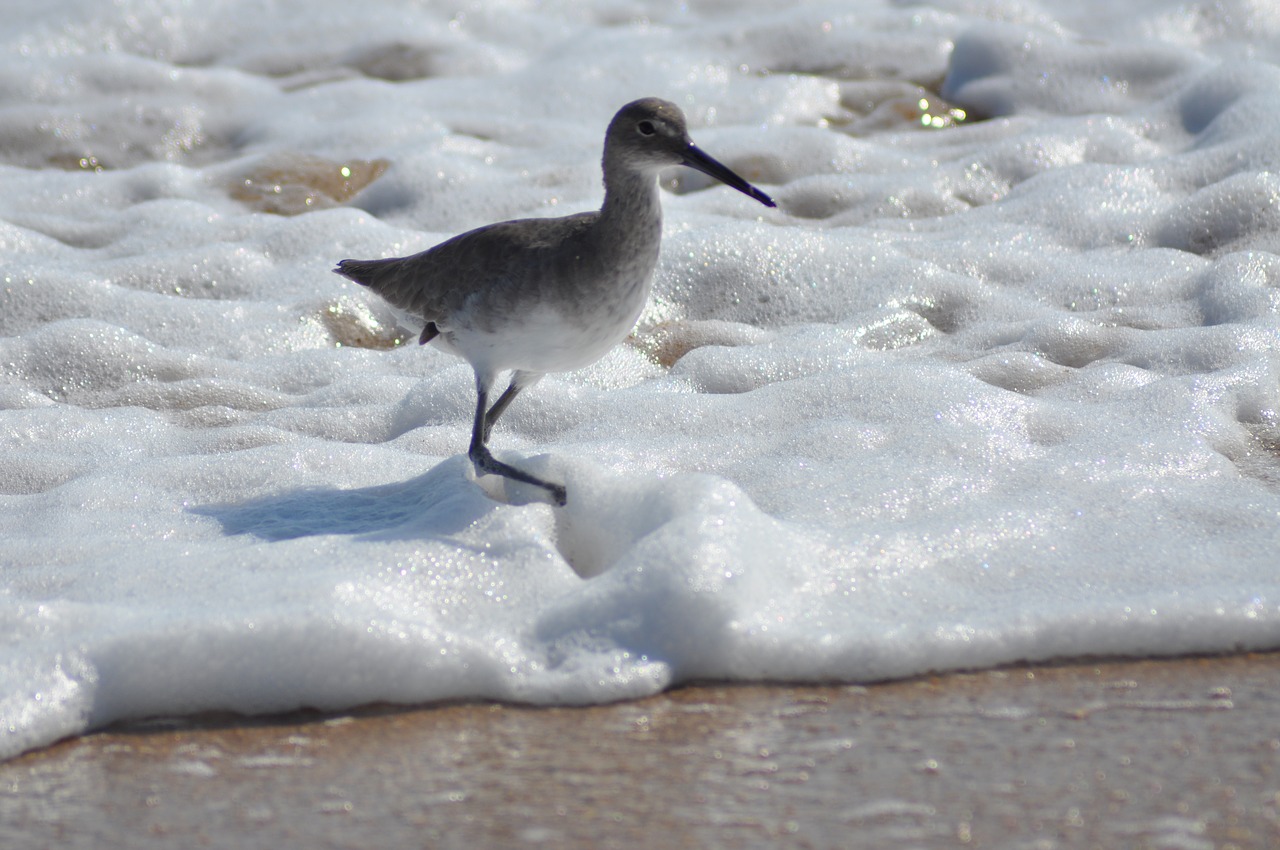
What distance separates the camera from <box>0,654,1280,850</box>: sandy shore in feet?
6.93

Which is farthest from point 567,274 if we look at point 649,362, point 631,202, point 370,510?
point 649,362

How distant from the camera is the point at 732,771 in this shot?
2311 mm

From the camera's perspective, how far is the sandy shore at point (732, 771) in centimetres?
211

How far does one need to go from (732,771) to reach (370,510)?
5.43 ft

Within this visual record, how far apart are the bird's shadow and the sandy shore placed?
803 mm

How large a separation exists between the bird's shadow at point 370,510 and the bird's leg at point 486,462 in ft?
0.22

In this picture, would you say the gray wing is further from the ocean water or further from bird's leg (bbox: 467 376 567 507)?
the ocean water

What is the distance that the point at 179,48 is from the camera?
947cm

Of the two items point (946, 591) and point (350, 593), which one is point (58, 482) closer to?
point (350, 593)

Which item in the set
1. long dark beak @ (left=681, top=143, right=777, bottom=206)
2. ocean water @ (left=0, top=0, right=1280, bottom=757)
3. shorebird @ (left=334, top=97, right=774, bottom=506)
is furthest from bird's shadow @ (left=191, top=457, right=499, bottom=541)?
long dark beak @ (left=681, top=143, right=777, bottom=206)

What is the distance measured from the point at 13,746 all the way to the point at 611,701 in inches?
48.0

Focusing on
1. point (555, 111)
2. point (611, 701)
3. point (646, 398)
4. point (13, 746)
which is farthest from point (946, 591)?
point (555, 111)

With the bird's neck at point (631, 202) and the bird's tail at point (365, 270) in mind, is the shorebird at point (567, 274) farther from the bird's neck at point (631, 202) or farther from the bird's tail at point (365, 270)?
the bird's tail at point (365, 270)

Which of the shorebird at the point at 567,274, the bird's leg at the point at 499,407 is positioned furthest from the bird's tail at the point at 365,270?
the bird's leg at the point at 499,407
